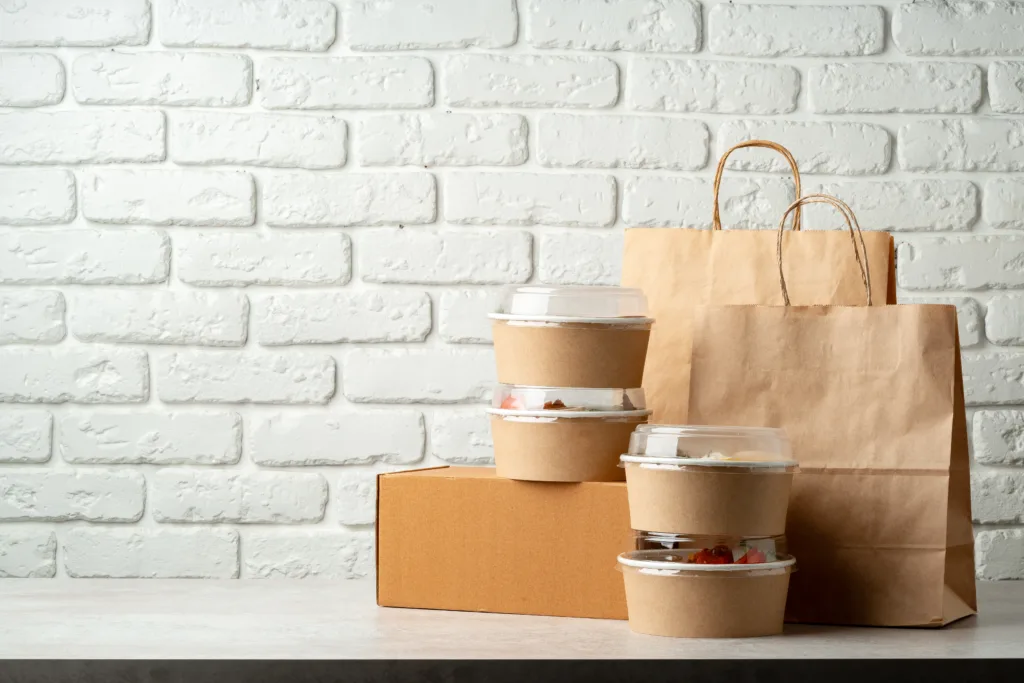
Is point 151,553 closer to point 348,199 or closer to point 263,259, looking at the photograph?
point 263,259

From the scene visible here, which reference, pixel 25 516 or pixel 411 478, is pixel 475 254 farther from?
pixel 25 516

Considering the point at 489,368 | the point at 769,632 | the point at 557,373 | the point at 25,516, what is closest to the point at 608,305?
the point at 557,373

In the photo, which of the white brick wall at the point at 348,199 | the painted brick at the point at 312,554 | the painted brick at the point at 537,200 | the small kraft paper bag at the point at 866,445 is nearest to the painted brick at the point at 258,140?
the white brick wall at the point at 348,199

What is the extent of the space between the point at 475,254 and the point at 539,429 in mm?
571

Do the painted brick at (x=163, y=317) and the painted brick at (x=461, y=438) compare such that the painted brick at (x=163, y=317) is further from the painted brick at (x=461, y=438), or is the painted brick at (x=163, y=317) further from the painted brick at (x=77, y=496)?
the painted brick at (x=461, y=438)

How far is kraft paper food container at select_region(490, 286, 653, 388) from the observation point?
115 cm

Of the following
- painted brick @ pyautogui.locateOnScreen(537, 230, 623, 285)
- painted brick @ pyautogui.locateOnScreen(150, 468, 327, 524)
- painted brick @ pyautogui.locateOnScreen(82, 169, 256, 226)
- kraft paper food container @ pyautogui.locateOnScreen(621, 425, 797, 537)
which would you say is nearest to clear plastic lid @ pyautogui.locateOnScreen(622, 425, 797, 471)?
kraft paper food container @ pyautogui.locateOnScreen(621, 425, 797, 537)

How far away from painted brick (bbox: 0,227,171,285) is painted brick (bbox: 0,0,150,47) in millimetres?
280

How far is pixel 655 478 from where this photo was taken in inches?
41.1

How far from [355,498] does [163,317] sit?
39 cm

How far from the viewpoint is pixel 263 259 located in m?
1.70

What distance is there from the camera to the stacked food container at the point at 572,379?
1.15 meters

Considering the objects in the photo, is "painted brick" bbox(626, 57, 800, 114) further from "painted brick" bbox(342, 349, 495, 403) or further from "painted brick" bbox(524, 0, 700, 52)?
"painted brick" bbox(342, 349, 495, 403)

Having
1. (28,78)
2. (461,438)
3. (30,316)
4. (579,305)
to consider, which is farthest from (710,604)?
(28,78)
